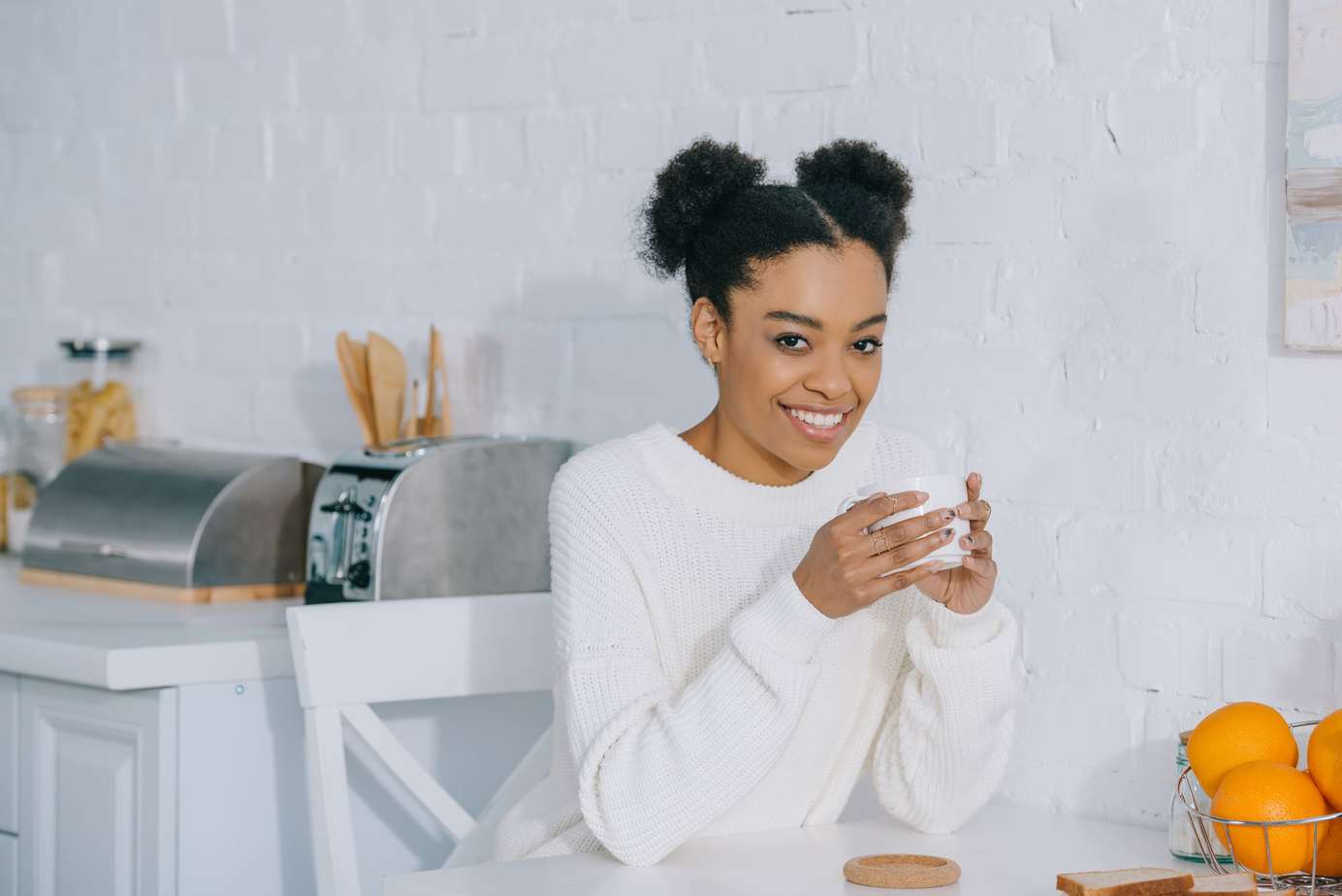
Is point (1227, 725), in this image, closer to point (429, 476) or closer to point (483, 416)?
point (429, 476)

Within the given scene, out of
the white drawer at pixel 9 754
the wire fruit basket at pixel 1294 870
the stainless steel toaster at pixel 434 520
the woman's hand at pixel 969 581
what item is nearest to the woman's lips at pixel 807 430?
the woman's hand at pixel 969 581

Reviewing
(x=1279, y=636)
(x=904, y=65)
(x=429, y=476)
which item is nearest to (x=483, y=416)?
(x=429, y=476)

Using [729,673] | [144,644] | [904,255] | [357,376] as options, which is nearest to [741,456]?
[729,673]

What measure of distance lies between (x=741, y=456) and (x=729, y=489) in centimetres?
3

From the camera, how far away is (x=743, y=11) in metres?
1.96

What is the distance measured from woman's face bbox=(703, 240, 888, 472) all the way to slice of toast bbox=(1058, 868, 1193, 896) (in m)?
0.46

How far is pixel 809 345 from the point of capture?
4.74 feet

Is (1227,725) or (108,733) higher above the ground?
(1227,725)

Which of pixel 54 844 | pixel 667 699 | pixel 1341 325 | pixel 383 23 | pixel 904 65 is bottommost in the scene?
pixel 54 844

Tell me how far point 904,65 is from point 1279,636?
71cm

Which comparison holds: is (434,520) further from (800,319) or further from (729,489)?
(800,319)

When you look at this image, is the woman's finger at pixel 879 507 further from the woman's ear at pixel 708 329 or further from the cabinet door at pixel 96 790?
the cabinet door at pixel 96 790

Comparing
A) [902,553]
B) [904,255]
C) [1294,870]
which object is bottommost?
[1294,870]

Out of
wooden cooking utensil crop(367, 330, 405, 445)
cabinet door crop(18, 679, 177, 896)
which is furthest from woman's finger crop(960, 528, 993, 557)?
wooden cooking utensil crop(367, 330, 405, 445)
